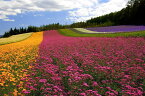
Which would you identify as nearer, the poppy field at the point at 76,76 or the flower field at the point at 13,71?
the poppy field at the point at 76,76

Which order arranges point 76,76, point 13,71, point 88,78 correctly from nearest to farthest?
point 76,76 < point 88,78 < point 13,71

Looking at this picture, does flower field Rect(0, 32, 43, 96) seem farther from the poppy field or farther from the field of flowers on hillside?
the field of flowers on hillside

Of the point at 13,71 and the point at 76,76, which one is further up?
the point at 76,76

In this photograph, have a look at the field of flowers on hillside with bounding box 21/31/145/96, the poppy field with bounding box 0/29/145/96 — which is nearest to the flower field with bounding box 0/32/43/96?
the poppy field with bounding box 0/29/145/96

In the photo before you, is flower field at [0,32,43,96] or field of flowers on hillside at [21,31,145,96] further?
flower field at [0,32,43,96]

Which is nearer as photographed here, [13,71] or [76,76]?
[76,76]

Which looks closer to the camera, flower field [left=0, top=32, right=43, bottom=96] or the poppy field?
the poppy field

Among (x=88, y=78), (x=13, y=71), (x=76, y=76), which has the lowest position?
(x=88, y=78)

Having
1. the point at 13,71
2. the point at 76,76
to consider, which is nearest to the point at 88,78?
the point at 76,76

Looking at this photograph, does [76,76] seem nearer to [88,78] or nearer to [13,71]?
[88,78]

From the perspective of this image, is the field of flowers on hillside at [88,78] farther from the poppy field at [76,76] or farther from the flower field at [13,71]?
the flower field at [13,71]

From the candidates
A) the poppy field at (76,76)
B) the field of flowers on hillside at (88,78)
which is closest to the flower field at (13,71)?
the poppy field at (76,76)

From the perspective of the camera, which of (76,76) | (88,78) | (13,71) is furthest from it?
(13,71)

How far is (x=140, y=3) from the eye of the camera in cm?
5100
